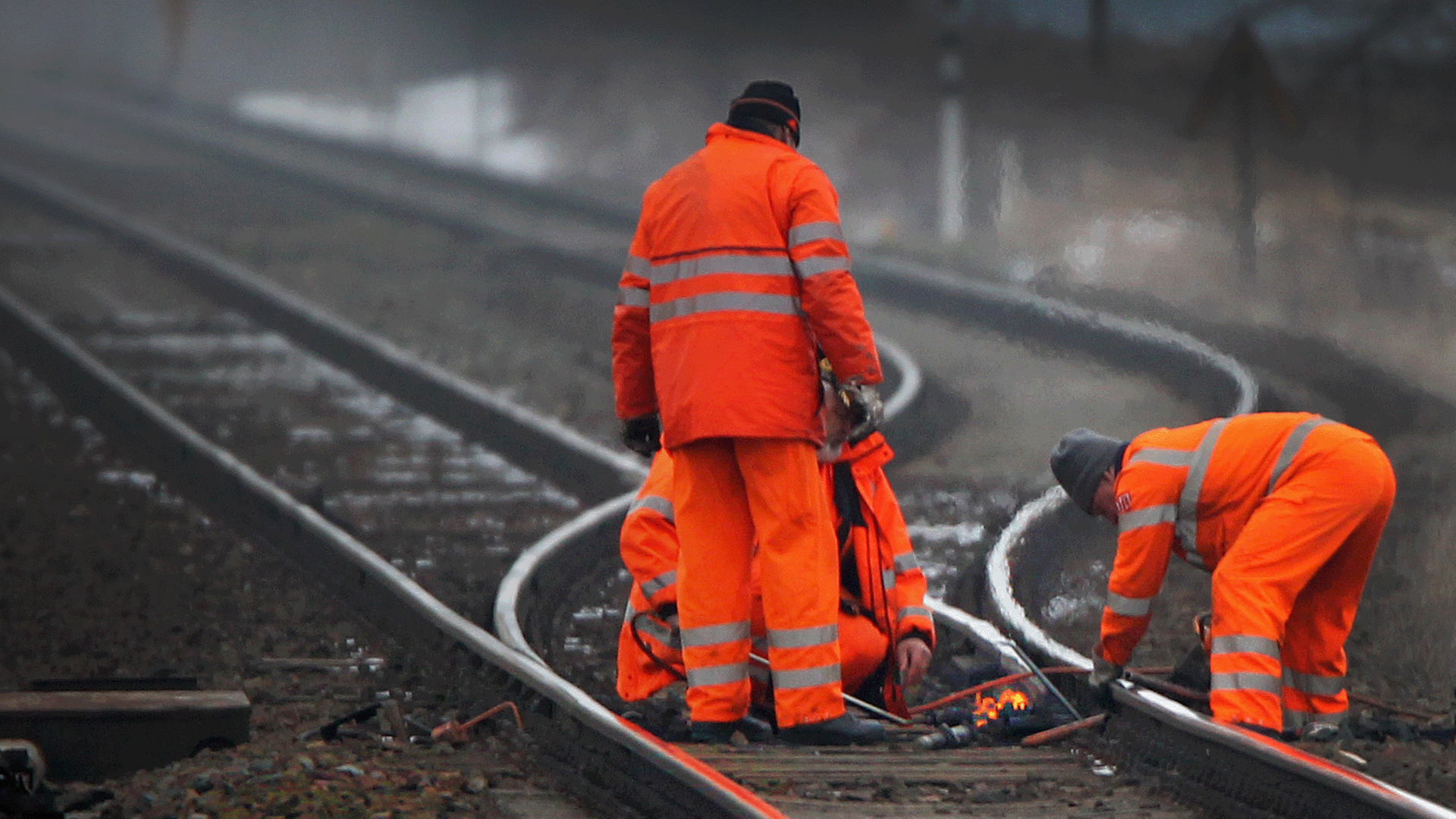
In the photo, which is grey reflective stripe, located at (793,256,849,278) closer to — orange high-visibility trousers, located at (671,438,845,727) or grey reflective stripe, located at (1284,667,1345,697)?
orange high-visibility trousers, located at (671,438,845,727)

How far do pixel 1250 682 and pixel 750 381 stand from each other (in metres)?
1.44

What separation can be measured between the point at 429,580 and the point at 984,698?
2.58 m

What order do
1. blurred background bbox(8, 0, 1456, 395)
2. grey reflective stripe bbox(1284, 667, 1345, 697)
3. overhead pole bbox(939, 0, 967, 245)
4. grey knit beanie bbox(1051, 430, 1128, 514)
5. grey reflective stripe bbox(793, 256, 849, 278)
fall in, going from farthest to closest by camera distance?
overhead pole bbox(939, 0, 967, 245)
blurred background bbox(8, 0, 1456, 395)
grey knit beanie bbox(1051, 430, 1128, 514)
grey reflective stripe bbox(1284, 667, 1345, 697)
grey reflective stripe bbox(793, 256, 849, 278)

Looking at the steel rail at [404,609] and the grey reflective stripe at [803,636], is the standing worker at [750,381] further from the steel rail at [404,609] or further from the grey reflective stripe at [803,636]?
the steel rail at [404,609]

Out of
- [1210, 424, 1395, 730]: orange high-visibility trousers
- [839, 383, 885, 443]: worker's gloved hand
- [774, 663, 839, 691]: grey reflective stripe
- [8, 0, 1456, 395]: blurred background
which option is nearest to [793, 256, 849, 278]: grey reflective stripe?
[839, 383, 885, 443]: worker's gloved hand

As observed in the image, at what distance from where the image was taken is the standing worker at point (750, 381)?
4676 millimetres

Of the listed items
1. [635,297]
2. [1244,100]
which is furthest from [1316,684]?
[1244,100]

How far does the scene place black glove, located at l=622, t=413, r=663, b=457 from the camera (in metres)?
5.08

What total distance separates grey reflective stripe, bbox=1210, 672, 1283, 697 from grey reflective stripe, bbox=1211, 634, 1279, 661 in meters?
0.05

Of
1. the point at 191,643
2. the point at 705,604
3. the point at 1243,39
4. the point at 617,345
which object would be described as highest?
the point at 1243,39

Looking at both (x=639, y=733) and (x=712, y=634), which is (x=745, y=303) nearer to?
(x=712, y=634)

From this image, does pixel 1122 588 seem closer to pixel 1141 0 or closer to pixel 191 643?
pixel 191 643

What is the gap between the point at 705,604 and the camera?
4.87 m

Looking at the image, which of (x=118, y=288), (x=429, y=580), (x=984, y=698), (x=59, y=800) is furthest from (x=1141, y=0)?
(x=59, y=800)
